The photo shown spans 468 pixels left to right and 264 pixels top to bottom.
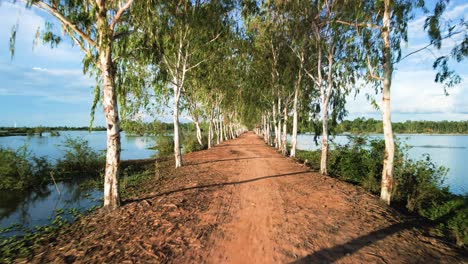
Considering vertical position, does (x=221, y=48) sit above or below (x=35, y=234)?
above

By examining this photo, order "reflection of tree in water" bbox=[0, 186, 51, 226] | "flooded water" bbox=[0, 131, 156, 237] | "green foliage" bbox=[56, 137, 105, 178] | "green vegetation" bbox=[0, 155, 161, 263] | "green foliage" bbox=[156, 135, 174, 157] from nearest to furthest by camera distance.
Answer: "green vegetation" bbox=[0, 155, 161, 263] → "flooded water" bbox=[0, 131, 156, 237] → "reflection of tree in water" bbox=[0, 186, 51, 226] → "green foliage" bbox=[56, 137, 105, 178] → "green foliage" bbox=[156, 135, 174, 157]

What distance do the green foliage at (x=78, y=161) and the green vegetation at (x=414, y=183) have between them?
663 inches

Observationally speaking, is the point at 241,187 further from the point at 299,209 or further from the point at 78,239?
the point at 78,239

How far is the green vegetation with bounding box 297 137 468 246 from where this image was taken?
870 cm

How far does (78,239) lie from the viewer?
635 centimetres

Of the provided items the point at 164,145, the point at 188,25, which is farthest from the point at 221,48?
the point at 164,145

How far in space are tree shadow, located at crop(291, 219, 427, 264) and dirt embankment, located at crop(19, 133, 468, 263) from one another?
2 cm

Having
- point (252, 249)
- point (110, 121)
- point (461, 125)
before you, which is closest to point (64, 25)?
point (110, 121)

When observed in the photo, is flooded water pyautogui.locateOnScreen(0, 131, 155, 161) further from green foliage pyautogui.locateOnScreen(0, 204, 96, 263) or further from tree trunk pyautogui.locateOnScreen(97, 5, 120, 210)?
green foliage pyautogui.locateOnScreen(0, 204, 96, 263)

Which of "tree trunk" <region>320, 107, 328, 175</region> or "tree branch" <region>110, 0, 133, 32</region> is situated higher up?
"tree branch" <region>110, 0, 133, 32</region>

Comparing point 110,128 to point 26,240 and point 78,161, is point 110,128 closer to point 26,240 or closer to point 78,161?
point 26,240

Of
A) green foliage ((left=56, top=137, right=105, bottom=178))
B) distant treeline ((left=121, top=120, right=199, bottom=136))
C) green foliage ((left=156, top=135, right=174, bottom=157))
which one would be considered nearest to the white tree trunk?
green foliage ((left=56, top=137, right=105, bottom=178))

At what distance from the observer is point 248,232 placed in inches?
256

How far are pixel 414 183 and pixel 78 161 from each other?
20.4m
